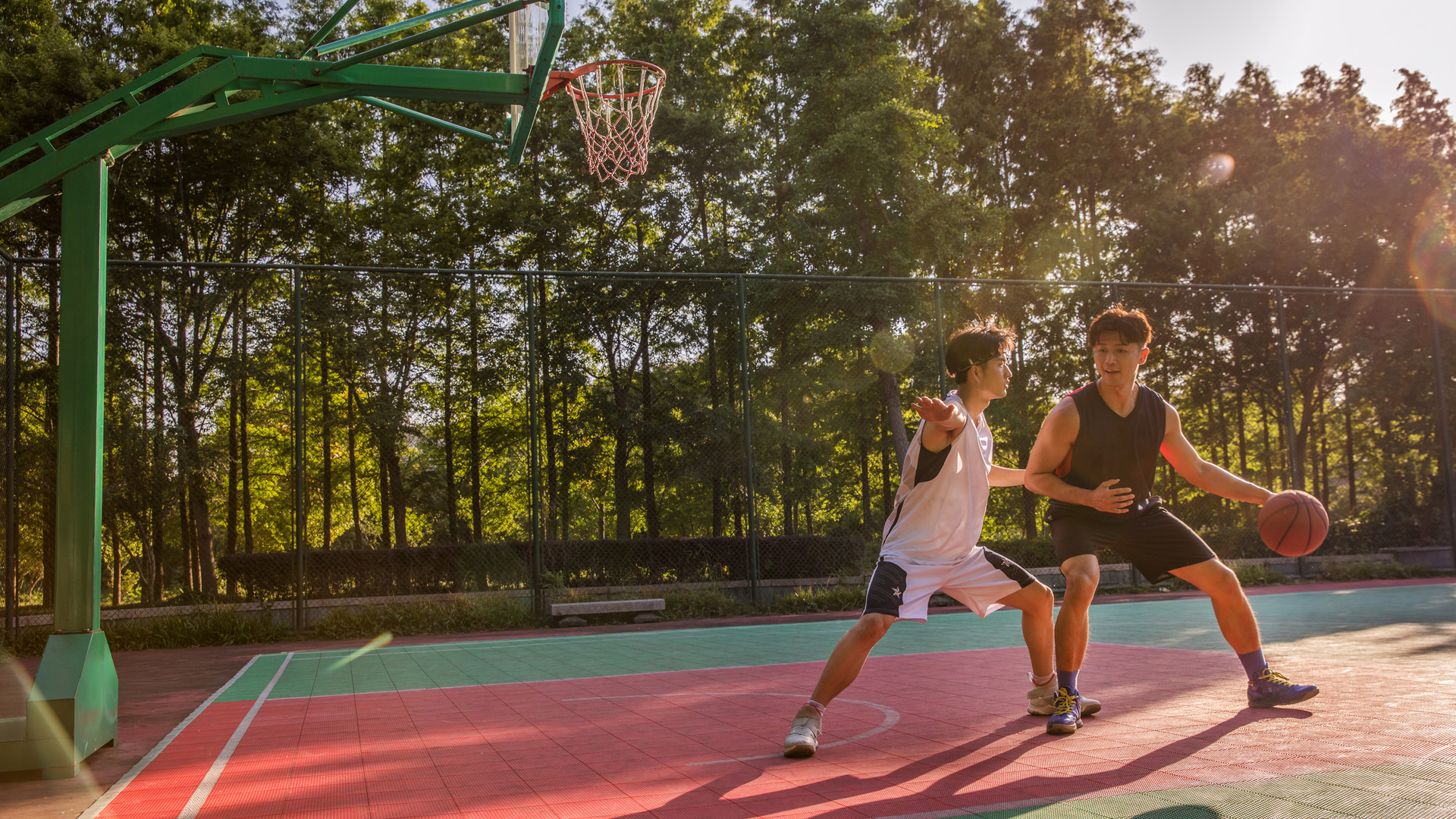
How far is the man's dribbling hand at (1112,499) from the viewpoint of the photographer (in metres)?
4.12

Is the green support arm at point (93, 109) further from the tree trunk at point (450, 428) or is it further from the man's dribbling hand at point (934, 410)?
the tree trunk at point (450, 428)

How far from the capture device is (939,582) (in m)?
4.11

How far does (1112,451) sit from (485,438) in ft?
36.0

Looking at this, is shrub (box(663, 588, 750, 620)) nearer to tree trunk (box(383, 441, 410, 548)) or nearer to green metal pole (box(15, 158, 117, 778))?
tree trunk (box(383, 441, 410, 548))

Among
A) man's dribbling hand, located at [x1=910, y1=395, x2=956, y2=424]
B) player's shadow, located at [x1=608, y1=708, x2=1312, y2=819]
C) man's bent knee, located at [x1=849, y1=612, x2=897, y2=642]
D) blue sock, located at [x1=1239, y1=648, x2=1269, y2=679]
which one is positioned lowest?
player's shadow, located at [x1=608, y1=708, x2=1312, y2=819]

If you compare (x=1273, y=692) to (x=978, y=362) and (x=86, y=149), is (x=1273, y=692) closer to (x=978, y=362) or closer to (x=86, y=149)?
(x=978, y=362)

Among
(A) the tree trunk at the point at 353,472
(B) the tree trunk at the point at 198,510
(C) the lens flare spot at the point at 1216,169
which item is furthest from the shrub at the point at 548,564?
A: (C) the lens flare spot at the point at 1216,169

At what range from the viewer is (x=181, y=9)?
1798 cm

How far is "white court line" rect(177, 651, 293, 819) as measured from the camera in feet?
11.2

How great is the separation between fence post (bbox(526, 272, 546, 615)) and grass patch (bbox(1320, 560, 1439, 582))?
11409mm

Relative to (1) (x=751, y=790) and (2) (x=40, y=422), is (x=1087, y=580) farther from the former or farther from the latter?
(2) (x=40, y=422)

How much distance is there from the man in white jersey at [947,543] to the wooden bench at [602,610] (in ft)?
25.2

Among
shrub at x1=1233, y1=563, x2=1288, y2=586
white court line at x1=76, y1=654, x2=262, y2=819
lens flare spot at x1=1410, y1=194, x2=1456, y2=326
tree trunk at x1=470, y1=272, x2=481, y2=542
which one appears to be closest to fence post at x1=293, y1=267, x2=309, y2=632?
tree trunk at x1=470, y1=272, x2=481, y2=542

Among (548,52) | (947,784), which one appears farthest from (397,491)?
(947,784)
